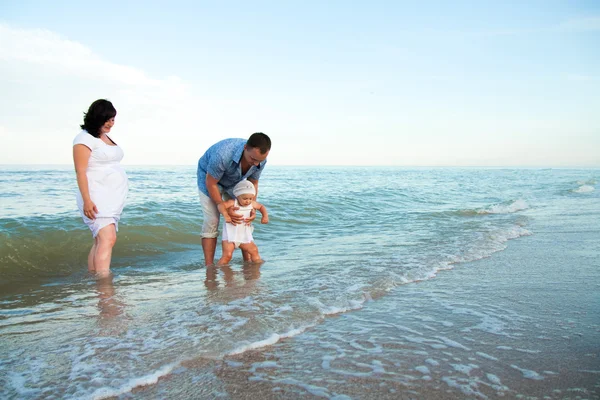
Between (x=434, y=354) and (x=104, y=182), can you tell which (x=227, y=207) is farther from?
(x=434, y=354)

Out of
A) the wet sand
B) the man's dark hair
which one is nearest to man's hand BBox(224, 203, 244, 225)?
the man's dark hair

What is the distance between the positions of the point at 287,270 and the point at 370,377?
295 centimetres

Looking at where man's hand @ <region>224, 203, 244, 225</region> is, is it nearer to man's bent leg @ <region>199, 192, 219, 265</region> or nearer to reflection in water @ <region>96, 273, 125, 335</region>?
man's bent leg @ <region>199, 192, 219, 265</region>

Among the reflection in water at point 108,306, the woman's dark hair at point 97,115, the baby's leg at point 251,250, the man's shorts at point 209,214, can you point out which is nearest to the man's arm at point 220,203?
the man's shorts at point 209,214

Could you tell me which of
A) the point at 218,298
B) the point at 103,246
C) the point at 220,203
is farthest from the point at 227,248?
the point at 218,298

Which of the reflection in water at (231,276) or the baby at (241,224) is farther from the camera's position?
the baby at (241,224)

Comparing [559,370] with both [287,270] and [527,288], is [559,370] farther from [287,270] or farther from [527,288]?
[287,270]

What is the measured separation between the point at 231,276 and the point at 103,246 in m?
1.34

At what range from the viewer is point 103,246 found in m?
4.62

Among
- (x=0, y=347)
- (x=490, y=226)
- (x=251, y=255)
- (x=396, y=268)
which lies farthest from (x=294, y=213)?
(x=0, y=347)

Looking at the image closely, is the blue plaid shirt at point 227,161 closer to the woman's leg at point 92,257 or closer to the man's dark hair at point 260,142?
the man's dark hair at point 260,142

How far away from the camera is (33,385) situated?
2.32 meters

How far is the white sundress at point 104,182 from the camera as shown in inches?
170

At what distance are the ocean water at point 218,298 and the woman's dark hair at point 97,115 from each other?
1.57m
